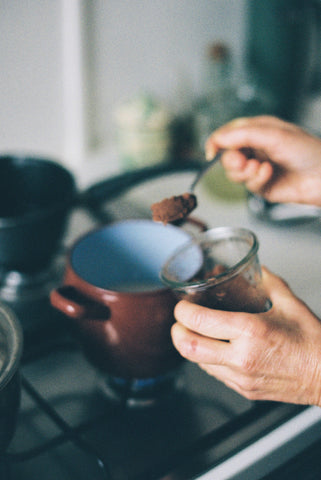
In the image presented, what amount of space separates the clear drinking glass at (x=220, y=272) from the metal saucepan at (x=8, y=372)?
0.48 ft

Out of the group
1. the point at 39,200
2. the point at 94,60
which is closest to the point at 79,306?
the point at 39,200

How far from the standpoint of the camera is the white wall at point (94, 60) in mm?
966

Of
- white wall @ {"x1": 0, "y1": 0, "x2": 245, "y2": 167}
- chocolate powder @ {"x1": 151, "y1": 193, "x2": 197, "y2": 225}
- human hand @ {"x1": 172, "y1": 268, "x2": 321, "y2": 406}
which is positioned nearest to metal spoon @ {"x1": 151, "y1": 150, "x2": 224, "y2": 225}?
chocolate powder @ {"x1": 151, "y1": 193, "x2": 197, "y2": 225}

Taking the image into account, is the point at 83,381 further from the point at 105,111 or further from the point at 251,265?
the point at 105,111

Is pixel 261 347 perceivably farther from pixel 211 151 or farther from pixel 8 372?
pixel 211 151

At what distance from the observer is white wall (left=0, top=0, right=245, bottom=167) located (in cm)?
97

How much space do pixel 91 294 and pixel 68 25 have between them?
2.21 feet

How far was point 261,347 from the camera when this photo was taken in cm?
48

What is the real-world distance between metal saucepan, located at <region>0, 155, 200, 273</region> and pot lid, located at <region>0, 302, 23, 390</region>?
15cm

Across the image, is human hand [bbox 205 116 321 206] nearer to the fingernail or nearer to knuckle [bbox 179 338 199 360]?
the fingernail

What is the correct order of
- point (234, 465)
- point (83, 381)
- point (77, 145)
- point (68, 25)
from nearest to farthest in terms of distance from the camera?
point (234, 465) → point (83, 381) → point (68, 25) → point (77, 145)

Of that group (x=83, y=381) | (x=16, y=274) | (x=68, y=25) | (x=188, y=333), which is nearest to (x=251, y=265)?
(x=188, y=333)

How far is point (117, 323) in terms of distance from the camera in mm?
502

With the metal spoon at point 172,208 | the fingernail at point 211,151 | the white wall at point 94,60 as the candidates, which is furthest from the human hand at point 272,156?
the white wall at point 94,60
